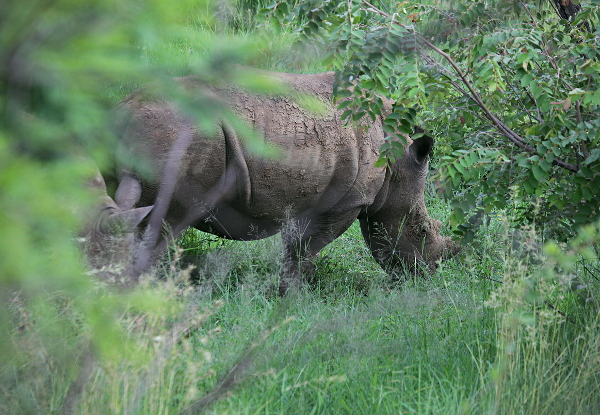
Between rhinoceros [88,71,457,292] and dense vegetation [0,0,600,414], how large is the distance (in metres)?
0.34

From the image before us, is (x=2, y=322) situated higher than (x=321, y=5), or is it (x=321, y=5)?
(x=321, y=5)

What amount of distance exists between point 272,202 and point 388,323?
3.96 feet

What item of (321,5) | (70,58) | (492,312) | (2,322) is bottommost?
(492,312)

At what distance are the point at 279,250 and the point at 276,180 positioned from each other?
22.0 inches

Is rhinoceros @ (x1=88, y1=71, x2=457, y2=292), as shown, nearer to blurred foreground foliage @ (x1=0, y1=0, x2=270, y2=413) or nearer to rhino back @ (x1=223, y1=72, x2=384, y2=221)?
rhino back @ (x1=223, y1=72, x2=384, y2=221)

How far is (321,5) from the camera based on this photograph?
3.47 meters

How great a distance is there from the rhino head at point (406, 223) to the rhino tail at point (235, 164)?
4.60 feet

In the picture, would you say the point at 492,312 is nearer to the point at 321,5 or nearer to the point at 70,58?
the point at 321,5

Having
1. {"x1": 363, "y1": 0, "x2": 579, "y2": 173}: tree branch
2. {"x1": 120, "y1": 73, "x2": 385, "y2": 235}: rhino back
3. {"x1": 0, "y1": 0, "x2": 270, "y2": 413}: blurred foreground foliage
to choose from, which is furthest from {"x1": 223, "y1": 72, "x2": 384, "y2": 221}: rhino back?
{"x1": 0, "y1": 0, "x2": 270, "y2": 413}: blurred foreground foliage

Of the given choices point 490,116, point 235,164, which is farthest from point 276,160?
point 490,116

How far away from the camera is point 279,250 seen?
15.5 ft

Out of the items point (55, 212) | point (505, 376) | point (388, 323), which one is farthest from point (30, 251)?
point (388, 323)

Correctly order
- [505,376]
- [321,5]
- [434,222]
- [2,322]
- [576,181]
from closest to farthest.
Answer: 1. [2,322]
2. [505,376]
3. [576,181]
4. [321,5]
5. [434,222]

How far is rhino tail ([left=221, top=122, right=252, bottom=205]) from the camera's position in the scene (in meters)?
4.13
